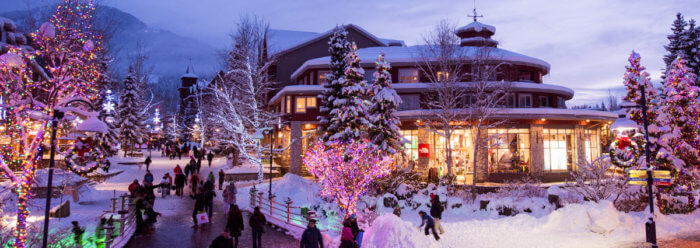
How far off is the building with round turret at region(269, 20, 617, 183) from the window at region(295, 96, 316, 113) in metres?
0.05

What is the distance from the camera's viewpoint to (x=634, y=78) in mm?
19047

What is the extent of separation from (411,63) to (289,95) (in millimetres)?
12198

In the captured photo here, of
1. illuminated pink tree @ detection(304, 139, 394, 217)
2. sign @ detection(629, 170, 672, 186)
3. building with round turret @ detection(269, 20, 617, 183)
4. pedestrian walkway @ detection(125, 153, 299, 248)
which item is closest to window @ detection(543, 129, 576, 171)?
building with round turret @ detection(269, 20, 617, 183)

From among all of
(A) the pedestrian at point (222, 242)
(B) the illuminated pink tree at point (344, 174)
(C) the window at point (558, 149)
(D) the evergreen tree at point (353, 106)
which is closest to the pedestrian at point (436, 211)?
(B) the illuminated pink tree at point (344, 174)

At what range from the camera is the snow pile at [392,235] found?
38.1 ft

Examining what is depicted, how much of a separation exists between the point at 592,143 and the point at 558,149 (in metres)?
4.47

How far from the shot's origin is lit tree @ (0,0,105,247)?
10453 mm

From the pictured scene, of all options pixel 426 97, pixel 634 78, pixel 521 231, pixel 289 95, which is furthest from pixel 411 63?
pixel 521 231

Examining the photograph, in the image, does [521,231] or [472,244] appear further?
[521,231]

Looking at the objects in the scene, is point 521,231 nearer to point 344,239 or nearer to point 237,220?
point 344,239

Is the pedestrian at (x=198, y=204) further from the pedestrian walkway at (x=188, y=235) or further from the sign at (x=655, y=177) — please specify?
the sign at (x=655, y=177)

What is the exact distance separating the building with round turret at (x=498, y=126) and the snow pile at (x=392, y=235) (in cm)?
1731

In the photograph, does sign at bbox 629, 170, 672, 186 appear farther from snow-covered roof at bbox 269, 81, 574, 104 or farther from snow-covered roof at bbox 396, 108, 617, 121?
snow-covered roof at bbox 269, 81, 574, 104

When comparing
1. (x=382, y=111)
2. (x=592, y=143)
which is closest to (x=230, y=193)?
(x=382, y=111)
